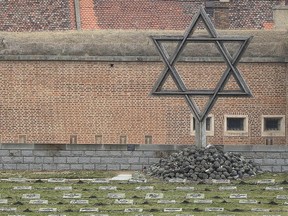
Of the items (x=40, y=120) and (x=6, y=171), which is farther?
Answer: (x=40, y=120)

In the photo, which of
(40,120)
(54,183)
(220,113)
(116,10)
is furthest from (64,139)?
(54,183)

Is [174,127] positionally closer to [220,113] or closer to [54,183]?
[220,113]

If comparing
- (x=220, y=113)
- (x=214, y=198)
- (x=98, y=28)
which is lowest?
(x=214, y=198)

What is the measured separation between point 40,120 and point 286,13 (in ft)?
28.5

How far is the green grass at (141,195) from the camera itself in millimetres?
28359

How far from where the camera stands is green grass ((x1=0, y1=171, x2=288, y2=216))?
93.0 feet

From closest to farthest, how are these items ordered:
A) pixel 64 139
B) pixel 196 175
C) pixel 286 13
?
pixel 196 175
pixel 64 139
pixel 286 13

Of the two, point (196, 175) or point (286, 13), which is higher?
point (286, 13)

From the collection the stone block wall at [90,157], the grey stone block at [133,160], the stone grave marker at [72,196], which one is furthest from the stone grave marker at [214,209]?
the grey stone block at [133,160]

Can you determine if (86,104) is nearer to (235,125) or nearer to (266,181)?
(235,125)

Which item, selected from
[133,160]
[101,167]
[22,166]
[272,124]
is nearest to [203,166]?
[133,160]

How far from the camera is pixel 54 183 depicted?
3122cm

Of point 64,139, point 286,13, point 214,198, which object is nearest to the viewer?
point 214,198

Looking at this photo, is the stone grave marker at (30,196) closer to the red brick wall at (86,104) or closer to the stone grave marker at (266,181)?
the stone grave marker at (266,181)
